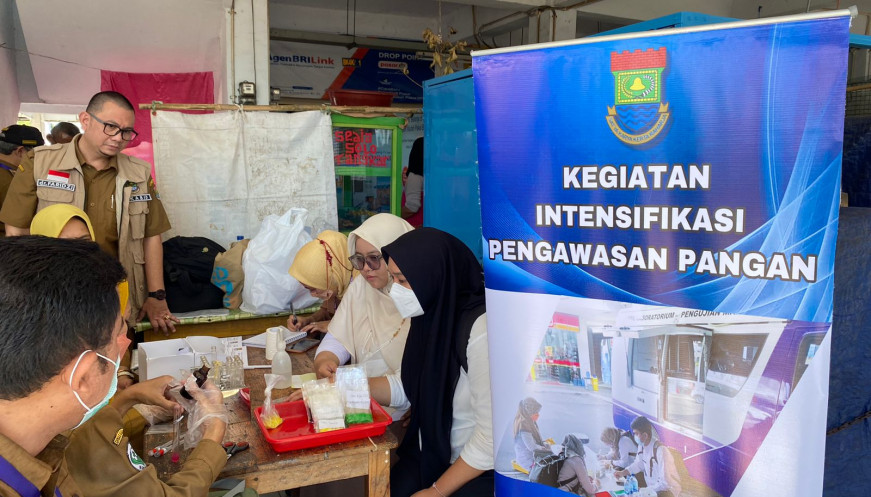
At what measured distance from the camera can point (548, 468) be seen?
5.52 ft

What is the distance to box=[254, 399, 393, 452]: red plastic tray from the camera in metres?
1.86

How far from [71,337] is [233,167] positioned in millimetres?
3486

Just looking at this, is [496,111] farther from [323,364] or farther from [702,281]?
[323,364]

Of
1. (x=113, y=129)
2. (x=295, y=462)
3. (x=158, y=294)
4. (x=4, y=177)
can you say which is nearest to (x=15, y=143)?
(x=4, y=177)

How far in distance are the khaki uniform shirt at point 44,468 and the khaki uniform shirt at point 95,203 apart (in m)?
2.16

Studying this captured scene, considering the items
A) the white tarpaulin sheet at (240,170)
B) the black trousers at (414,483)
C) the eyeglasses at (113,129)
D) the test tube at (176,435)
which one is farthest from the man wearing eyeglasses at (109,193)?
the black trousers at (414,483)

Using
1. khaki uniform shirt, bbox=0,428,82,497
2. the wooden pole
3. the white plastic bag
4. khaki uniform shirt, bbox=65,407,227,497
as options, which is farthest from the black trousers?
the wooden pole

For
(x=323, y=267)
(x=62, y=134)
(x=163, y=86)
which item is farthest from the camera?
(x=163, y=86)

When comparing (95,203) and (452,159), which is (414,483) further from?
(452,159)

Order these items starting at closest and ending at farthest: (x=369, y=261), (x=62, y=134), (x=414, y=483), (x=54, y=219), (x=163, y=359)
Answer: (x=414, y=483), (x=163, y=359), (x=369, y=261), (x=54, y=219), (x=62, y=134)

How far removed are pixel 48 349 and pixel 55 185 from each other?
2.38 meters

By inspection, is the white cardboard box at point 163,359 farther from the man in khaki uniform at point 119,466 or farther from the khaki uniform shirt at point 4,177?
the khaki uniform shirt at point 4,177

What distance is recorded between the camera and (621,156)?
148cm

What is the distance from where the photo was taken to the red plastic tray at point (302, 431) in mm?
1861
